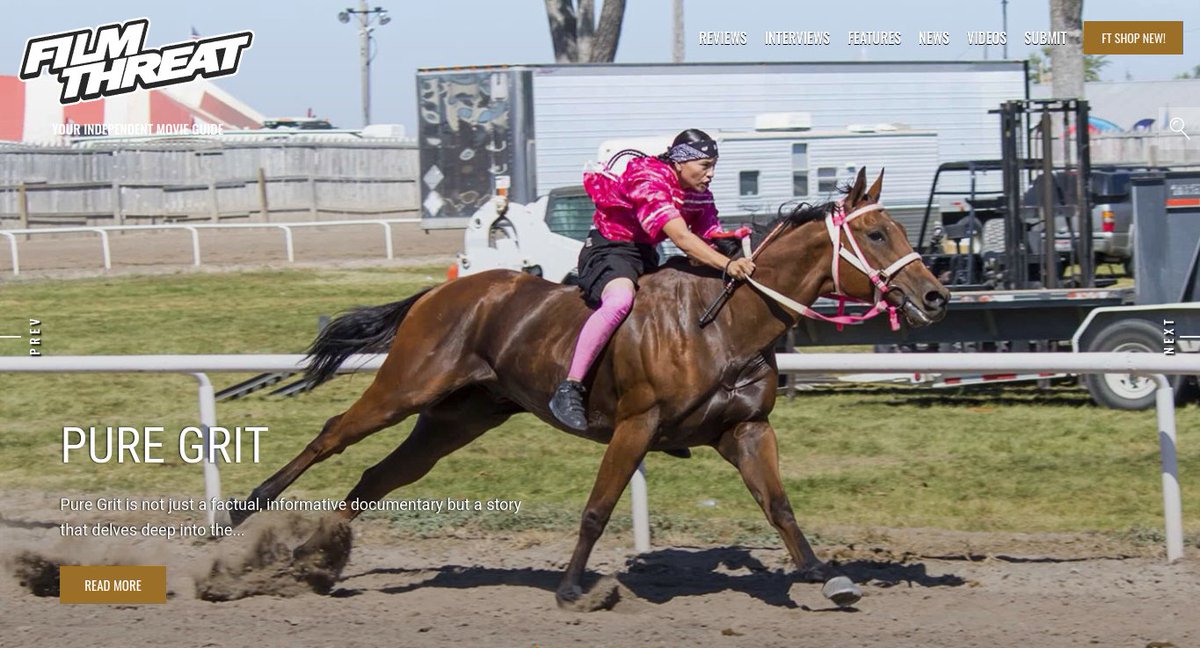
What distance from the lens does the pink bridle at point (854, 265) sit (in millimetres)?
5586

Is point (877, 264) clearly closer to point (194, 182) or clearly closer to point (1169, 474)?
point (1169, 474)

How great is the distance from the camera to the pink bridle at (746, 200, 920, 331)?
559 centimetres

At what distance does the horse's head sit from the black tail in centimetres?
224

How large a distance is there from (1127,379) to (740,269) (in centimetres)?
665

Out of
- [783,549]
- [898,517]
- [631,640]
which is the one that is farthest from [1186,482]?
[631,640]

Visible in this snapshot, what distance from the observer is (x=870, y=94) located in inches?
859

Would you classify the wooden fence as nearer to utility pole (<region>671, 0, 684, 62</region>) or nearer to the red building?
the red building

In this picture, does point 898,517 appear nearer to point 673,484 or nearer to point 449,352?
point 673,484

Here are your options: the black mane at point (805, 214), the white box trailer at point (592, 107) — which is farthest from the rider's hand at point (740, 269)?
the white box trailer at point (592, 107)

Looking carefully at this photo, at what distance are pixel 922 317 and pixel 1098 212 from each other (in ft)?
30.5

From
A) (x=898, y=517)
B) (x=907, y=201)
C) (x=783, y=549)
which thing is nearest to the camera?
(x=783, y=549)

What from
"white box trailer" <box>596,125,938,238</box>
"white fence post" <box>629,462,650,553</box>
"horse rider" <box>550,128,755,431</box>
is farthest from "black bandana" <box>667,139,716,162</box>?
"white box trailer" <box>596,125,938,238</box>

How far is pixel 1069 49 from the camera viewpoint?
59.0 feet

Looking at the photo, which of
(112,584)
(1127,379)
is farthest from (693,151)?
(1127,379)
